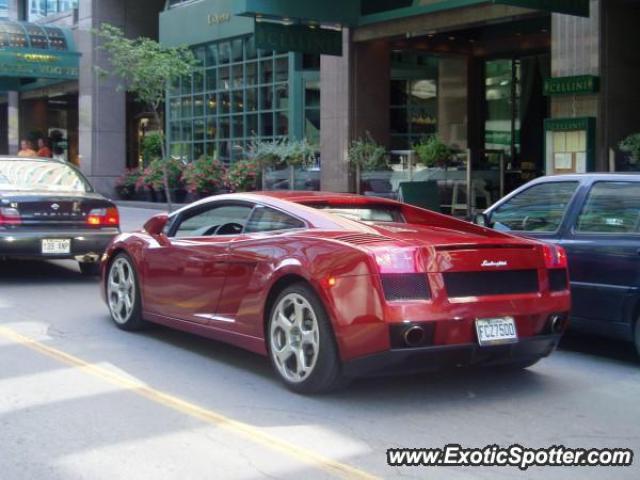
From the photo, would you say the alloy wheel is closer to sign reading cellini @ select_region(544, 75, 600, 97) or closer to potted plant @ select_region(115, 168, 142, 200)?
sign reading cellini @ select_region(544, 75, 600, 97)

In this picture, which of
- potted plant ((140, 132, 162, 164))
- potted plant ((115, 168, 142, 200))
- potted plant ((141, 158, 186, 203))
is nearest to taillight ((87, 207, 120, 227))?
potted plant ((141, 158, 186, 203))

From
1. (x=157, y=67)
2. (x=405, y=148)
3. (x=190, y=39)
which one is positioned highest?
(x=190, y=39)

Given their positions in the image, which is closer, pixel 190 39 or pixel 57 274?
pixel 57 274

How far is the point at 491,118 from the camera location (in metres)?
24.6

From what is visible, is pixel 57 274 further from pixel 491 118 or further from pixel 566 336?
pixel 491 118

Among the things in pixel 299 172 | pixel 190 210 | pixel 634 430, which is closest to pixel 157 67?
pixel 299 172

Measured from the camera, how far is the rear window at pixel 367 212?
7273 mm

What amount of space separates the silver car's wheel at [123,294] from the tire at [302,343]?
237cm

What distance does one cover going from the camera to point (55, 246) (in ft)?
38.5

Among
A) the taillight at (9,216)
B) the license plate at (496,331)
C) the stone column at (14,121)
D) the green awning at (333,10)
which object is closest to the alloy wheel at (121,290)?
the taillight at (9,216)

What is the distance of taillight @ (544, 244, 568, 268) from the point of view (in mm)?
6520

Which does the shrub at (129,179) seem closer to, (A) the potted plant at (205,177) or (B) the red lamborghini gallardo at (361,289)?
(A) the potted plant at (205,177)

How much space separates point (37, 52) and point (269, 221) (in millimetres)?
23920

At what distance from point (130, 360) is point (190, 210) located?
4.74ft
